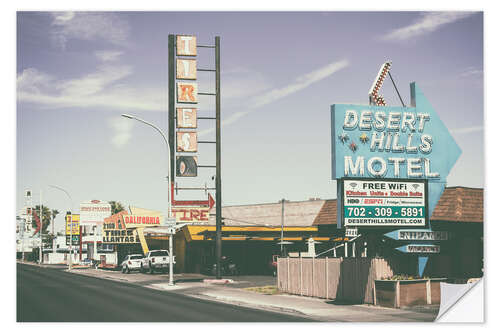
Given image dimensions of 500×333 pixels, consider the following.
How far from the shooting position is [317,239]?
5116 cm

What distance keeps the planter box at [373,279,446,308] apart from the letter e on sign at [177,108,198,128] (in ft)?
69.2

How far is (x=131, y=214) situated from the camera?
61.2 metres

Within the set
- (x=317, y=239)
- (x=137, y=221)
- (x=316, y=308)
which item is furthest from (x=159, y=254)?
(x=316, y=308)

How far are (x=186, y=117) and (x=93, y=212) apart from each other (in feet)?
106

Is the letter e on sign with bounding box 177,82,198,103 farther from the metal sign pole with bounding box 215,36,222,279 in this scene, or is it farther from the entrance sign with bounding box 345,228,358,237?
the entrance sign with bounding box 345,228,358,237

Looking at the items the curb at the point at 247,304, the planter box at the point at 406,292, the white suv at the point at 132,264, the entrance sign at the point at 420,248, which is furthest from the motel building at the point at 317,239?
the curb at the point at 247,304

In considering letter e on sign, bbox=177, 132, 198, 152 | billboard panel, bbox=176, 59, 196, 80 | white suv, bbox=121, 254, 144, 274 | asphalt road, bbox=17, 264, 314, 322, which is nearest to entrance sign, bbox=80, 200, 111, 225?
white suv, bbox=121, 254, 144, 274

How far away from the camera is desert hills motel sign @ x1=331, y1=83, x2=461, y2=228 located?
24094mm

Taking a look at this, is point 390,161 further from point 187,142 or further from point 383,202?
point 187,142

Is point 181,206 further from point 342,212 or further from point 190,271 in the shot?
point 342,212

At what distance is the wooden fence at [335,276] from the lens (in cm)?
2530

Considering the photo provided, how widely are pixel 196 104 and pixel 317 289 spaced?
1796 cm

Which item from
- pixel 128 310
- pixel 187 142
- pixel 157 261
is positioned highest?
pixel 187 142
